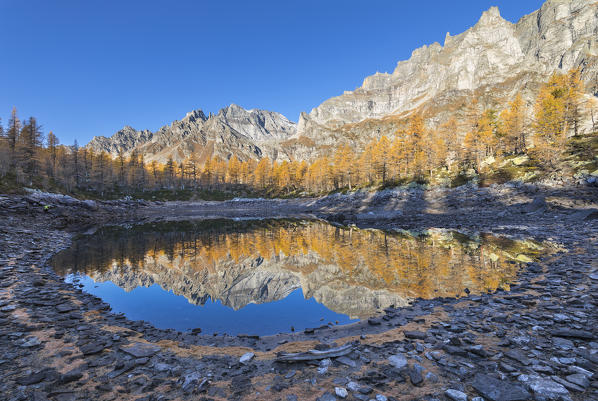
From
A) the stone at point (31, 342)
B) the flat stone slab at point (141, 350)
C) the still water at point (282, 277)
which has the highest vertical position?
the stone at point (31, 342)

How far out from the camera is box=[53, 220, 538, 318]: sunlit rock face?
38.8ft

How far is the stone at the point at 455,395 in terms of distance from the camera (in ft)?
12.4

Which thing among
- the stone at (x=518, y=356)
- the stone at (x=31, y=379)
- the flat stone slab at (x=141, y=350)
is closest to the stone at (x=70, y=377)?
the stone at (x=31, y=379)

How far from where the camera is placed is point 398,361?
5.25 metres

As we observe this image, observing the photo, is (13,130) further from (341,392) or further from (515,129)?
(515,129)

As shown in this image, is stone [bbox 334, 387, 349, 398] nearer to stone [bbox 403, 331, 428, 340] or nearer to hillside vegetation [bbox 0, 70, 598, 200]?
stone [bbox 403, 331, 428, 340]

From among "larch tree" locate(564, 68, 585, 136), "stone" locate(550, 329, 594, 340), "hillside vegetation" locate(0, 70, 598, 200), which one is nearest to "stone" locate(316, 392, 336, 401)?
"stone" locate(550, 329, 594, 340)

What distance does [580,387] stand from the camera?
3.71m

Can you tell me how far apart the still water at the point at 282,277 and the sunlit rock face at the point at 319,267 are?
0.19 ft

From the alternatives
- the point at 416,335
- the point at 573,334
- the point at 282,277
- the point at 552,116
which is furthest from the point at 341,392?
the point at 552,116

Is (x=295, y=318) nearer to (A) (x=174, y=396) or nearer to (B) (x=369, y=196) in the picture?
(A) (x=174, y=396)

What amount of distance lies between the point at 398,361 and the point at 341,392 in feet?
5.72

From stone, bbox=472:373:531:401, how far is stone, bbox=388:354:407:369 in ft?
4.13

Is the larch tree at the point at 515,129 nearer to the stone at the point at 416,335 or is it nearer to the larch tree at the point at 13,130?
the stone at the point at 416,335
